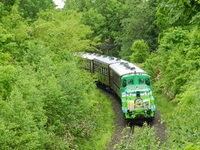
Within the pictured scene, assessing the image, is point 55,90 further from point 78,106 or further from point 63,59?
point 63,59

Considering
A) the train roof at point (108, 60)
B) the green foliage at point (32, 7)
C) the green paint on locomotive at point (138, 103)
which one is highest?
the green foliage at point (32, 7)

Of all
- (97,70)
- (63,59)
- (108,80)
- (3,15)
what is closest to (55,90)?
(63,59)

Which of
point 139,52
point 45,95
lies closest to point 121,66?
point 45,95

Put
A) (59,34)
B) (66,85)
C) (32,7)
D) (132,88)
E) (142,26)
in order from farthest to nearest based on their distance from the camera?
(142,26)
(32,7)
(59,34)
(132,88)
(66,85)

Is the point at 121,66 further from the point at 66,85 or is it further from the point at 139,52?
the point at 139,52

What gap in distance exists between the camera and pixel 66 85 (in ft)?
54.2

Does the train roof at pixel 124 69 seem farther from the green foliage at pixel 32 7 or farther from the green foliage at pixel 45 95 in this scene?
the green foliage at pixel 32 7

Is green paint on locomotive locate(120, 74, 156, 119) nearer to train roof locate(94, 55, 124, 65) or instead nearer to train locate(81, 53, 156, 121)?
train locate(81, 53, 156, 121)

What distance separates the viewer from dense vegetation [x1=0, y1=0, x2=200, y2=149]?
407 inches

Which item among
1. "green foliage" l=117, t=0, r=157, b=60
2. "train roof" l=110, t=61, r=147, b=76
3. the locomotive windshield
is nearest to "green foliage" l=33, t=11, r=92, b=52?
"train roof" l=110, t=61, r=147, b=76

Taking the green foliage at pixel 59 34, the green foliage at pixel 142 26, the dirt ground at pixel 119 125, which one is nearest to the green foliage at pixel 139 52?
the green foliage at pixel 142 26

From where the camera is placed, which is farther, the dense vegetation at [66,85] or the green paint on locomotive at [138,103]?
the green paint on locomotive at [138,103]

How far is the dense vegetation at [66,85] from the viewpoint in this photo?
407 inches

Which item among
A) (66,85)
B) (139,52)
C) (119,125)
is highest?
(139,52)
